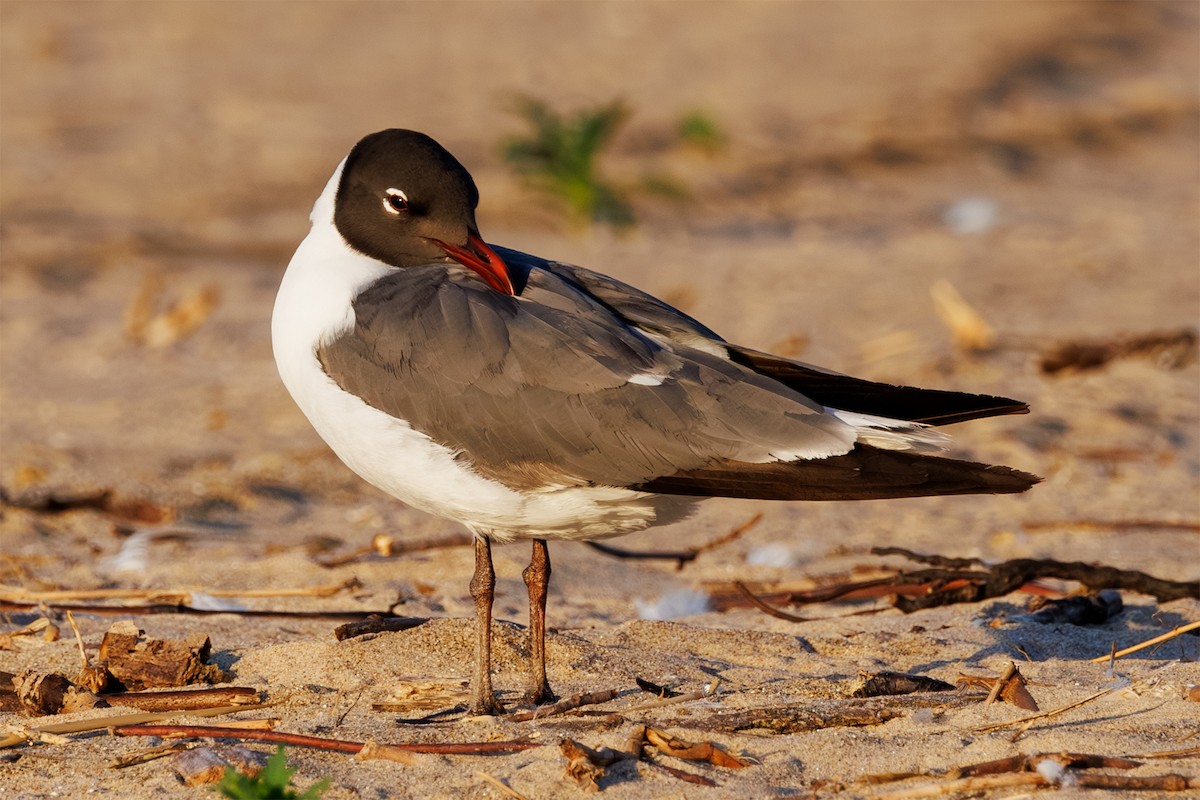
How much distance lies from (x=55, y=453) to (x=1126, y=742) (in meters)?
5.64

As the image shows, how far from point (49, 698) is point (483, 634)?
118 cm

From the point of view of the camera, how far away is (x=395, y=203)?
4.61 metres

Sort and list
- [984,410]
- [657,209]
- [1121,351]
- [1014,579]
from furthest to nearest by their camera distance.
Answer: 1. [657,209]
2. [1121,351]
3. [1014,579]
4. [984,410]

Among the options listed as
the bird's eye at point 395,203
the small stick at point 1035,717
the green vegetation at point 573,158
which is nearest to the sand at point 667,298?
the small stick at point 1035,717

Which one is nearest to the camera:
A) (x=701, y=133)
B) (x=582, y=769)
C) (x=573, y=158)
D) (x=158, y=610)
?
(x=582, y=769)

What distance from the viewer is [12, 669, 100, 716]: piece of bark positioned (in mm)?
4113

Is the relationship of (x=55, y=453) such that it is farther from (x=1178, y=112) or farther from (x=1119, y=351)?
(x=1178, y=112)

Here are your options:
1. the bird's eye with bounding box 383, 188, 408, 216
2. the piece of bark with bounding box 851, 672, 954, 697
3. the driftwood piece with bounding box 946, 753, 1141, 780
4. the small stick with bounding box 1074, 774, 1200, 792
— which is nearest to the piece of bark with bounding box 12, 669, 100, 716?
the bird's eye with bounding box 383, 188, 408, 216

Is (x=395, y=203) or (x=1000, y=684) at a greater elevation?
(x=395, y=203)

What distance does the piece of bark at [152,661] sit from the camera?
170 inches

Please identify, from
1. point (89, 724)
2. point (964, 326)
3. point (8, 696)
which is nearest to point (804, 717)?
point (89, 724)

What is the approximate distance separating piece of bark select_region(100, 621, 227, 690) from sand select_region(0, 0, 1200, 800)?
0.14m

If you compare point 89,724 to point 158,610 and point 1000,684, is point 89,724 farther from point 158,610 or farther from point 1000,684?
point 1000,684

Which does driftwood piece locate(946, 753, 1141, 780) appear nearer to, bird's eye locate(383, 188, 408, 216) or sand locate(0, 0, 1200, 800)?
sand locate(0, 0, 1200, 800)
